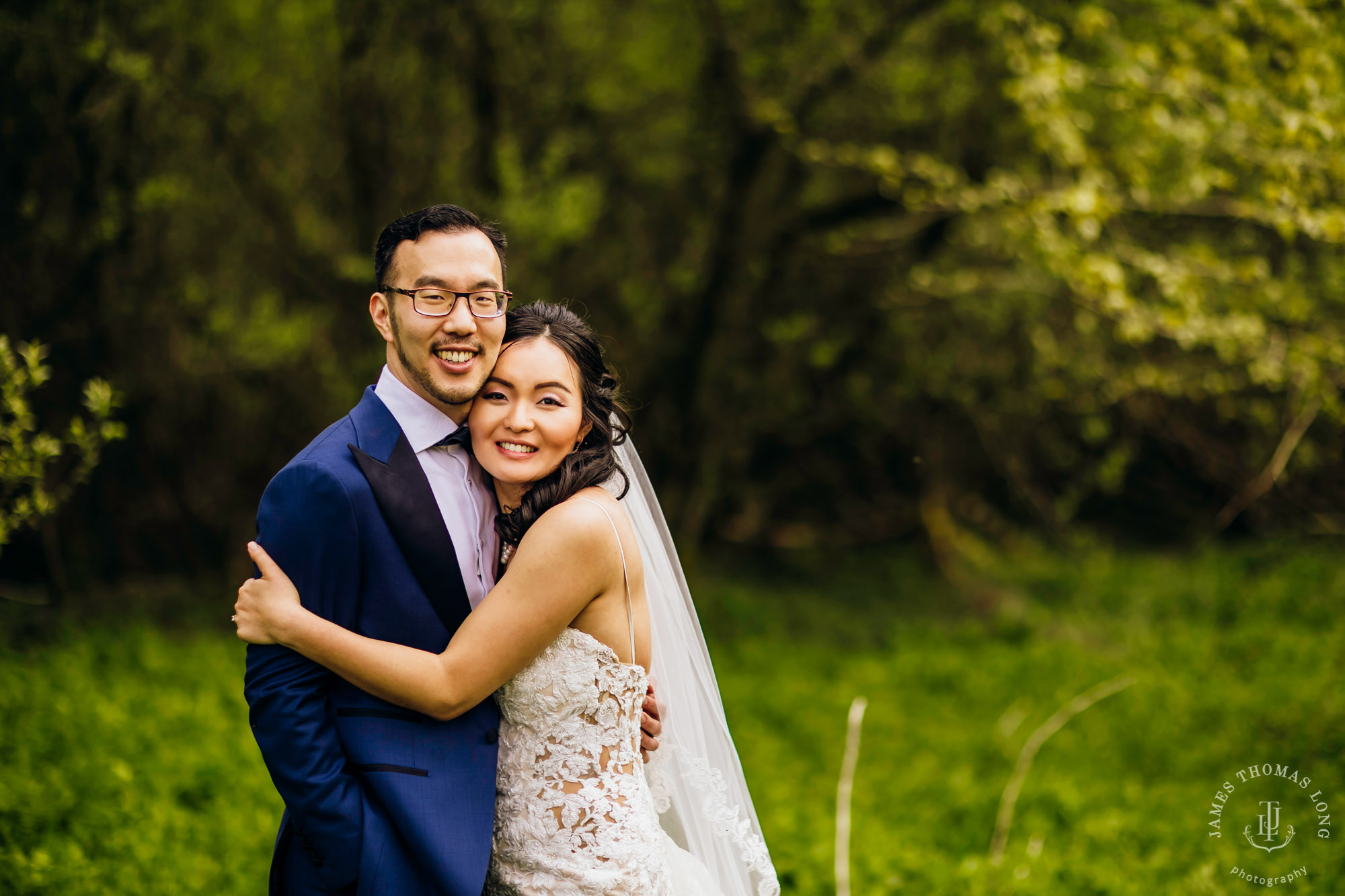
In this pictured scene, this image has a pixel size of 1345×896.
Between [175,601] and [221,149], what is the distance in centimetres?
346

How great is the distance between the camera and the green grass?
427cm

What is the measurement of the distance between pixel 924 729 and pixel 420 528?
5.51 metres

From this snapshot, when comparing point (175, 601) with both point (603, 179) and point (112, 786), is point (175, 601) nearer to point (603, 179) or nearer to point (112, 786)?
point (112, 786)

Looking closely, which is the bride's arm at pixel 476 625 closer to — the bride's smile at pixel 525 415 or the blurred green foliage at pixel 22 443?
the bride's smile at pixel 525 415

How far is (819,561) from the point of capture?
10.4 meters

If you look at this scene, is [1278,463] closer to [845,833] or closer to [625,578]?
[845,833]

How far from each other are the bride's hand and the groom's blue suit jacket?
1.2 inches

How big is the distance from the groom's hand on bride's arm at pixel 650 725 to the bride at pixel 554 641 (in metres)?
0.11

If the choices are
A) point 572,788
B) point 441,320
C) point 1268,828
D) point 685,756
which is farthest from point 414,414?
point 1268,828

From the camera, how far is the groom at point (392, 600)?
2104mm

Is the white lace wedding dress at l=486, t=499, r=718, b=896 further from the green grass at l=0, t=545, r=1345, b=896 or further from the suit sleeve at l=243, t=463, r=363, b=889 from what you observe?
the green grass at l=0, t=545, r=1345, b=896

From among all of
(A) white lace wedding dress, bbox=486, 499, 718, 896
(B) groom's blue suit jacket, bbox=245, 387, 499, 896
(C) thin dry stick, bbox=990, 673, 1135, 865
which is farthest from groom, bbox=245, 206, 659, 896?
(C) thin dry stick, bbox=990, 673, 1135, 865

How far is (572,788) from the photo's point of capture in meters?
2.34

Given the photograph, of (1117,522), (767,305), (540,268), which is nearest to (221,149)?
(540,268)
